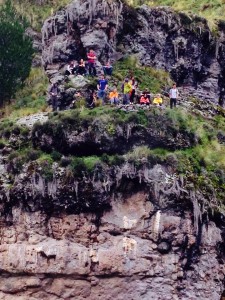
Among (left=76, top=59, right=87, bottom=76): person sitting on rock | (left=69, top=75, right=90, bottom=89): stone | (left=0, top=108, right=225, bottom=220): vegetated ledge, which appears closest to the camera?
(left=0, top=108, right=225, bottom=220): vegetated ledge

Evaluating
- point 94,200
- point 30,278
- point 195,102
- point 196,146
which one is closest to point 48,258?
point 30,278

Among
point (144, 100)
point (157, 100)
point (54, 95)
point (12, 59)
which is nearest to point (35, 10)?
point (12, 59)

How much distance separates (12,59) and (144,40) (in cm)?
784

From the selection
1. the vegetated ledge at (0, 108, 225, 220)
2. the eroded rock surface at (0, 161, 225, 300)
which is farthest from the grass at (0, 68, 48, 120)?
the eroded rock surface at (0, 161, 225, 300)

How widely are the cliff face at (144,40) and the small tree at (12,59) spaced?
8.10ft

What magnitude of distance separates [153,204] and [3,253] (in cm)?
637

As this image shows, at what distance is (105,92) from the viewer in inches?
1309

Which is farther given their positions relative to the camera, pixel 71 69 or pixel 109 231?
pixel 71 69

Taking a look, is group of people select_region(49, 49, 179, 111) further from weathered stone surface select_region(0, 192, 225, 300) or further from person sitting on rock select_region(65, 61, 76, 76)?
weathered stone surface select_region(0, 192, 225, 300)

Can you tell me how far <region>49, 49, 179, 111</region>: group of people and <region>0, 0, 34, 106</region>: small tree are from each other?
6.44 meters

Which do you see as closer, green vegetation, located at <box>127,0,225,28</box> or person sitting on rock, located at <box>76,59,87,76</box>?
person sitting on rock, located at <box>76,59,87,76</box>

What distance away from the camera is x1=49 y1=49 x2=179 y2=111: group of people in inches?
1273

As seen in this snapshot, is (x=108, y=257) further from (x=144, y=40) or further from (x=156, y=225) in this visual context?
(x=144, y=40)

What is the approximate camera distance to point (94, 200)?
94.2 feet
